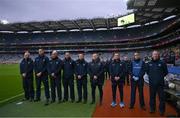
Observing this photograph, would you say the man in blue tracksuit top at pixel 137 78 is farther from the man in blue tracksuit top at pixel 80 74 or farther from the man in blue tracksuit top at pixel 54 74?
the man in blue tracksuit top at pixel 54 74

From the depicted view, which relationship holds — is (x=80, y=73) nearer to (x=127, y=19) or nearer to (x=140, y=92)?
(x=140, y=92)

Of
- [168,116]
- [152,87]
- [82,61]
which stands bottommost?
[168,116]

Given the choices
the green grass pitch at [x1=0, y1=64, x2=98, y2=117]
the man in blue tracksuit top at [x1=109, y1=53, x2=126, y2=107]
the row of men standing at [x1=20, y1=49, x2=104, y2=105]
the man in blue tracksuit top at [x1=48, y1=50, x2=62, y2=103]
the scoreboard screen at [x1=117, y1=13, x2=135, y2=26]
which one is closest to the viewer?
→ the green grass pitch at [x1=0, y1=64, x2=98, y2=117]

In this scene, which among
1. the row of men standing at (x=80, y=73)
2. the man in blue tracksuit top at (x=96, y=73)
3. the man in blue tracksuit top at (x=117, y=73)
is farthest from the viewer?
the man in blue tracksuit top at (x=96, y=73)

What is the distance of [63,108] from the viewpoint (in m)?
9.17

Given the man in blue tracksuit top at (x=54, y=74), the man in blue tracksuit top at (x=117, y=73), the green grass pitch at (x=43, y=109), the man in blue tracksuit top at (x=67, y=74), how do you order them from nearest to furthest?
the green grass pitch at (x=43, y=109)
the man in blue tracksuit top at (x=117, y=73)
the man in blue tracksuit top at (x=54, y=74)
the man in blue tracksuit top at (x=67, y=74)

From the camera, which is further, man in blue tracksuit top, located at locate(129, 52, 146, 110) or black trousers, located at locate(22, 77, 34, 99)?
black trousers, located at locate(22, 77, 34, 99)

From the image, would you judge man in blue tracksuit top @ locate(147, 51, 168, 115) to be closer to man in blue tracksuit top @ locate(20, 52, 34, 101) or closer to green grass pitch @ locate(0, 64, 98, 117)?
green grass pitch @ locate(0, 64, 98, 117)

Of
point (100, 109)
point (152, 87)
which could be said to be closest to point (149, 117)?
point (152, 87)

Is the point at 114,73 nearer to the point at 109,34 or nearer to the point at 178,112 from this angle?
the point at 178,112

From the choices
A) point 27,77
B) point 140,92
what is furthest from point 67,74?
point 140,92

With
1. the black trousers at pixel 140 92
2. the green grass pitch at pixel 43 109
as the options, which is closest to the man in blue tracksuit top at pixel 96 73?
the green grass pitch at pixel 43 109

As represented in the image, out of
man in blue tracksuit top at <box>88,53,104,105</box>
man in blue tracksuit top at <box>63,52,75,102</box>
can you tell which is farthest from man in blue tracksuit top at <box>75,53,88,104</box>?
man in blue tracksuit top at <box>88,53,104,105</box>

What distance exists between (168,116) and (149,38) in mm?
49769
